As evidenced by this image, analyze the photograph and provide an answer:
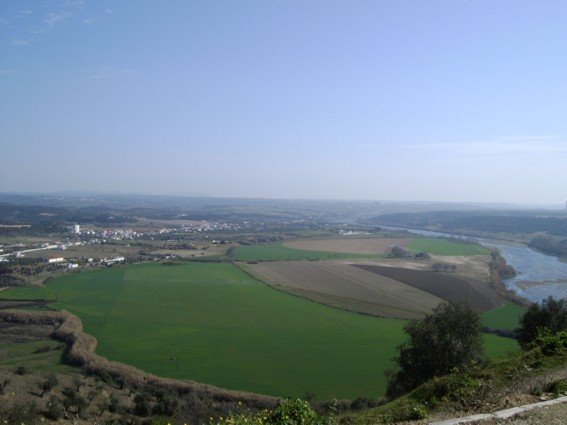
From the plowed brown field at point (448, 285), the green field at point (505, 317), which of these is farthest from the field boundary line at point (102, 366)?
the plowed brown field at point (448, 285)

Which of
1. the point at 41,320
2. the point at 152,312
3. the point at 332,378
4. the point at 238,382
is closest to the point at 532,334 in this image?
the point at 332,378

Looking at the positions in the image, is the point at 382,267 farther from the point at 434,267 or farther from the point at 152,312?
the point at 152,312

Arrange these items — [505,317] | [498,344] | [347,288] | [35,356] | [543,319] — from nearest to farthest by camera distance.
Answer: [543,319] < [35,356] < [498,344] < [505,317] < [347,288]

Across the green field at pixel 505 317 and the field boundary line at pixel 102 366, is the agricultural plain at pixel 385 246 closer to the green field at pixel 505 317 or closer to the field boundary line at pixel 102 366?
the green field at pixel 505 317

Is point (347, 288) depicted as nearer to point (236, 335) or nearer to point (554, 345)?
point (236, 335)

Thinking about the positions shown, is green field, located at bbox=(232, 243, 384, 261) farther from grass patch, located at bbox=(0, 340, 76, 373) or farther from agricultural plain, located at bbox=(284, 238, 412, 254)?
grass patch, located at bbox=(0, 340, 76, 373)

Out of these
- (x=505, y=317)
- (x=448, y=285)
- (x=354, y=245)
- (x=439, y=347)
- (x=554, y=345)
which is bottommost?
(x=505, y=317)

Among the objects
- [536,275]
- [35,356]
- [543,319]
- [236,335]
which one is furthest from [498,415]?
[536,275]
